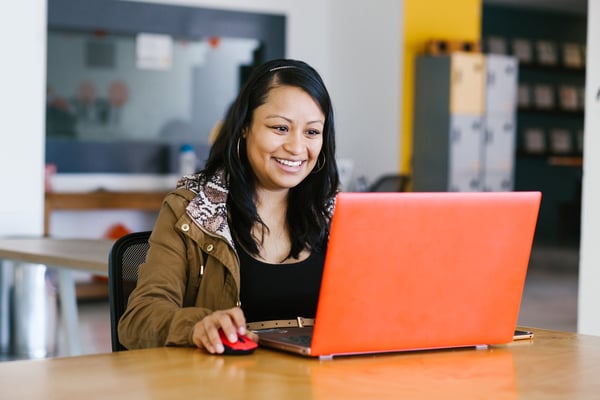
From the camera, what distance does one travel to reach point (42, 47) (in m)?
5.25

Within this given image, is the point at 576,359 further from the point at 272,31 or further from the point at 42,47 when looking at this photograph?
the point at 272,31

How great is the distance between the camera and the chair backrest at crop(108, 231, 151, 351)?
1.98m

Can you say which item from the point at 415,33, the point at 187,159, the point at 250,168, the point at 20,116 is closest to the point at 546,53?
the point at 415,33

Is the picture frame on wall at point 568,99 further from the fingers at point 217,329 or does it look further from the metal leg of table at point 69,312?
the fingers at point 217,329

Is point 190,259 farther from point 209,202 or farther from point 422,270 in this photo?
point 422,270

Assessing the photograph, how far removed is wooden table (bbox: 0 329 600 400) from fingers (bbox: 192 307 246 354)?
19 mm

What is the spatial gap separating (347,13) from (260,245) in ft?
20.1

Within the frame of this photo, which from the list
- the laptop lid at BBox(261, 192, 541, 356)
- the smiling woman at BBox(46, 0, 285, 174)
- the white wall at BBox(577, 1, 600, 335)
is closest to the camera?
the laptop lid at BBox(261, 192, 541, 356)

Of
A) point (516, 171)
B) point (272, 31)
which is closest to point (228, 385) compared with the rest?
point (272, 31)

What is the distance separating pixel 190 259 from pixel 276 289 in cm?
19

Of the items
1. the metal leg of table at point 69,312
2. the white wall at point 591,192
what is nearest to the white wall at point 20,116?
the metal leg of table at point 69,312

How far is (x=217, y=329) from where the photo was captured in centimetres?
154

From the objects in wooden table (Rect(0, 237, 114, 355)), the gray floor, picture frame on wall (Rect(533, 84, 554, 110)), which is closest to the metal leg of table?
wooden table (Rect(0, 237, 114, 355))

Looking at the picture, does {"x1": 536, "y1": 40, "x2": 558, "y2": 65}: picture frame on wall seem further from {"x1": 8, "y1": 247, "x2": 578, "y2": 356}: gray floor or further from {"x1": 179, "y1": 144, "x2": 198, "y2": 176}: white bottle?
{"x1": 179, "y1": 144, "x2": 198, "y2": 176}: white bottle
